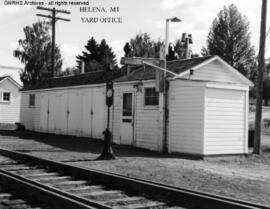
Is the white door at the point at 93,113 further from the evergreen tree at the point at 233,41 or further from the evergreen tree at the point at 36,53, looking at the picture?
the evergreen tree at the point at 233,41

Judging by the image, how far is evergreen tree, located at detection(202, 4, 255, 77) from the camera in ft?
176

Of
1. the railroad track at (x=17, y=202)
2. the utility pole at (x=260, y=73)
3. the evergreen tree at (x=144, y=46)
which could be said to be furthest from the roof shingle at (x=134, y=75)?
the evergreen tree at (x=144, y=46)

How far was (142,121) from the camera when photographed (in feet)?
53.9

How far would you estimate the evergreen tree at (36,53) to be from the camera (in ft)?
143

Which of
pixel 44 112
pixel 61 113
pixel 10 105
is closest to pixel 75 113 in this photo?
pixel 61 113

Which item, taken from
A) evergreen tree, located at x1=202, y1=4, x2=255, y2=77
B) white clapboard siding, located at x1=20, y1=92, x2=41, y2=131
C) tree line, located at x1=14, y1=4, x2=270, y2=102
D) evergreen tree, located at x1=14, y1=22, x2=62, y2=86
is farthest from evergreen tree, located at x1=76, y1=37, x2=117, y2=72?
white clapboard siding, located at x1=20, y1=92, x2=41, y2=131

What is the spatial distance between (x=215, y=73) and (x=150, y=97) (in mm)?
2495

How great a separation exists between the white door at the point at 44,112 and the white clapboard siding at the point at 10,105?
39.5 ft

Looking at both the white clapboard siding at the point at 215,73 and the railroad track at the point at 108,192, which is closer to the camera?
the railroad track at the point at 108,192

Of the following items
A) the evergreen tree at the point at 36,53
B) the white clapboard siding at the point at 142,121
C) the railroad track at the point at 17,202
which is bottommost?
the railroad track at the point at 17,202

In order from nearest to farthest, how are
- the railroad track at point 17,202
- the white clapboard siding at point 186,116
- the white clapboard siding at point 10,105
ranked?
the railroad track at point 17,202
the white clapboard siding at point 186,116
the white clapboard siding at point 10,105

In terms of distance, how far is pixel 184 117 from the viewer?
14.7 m

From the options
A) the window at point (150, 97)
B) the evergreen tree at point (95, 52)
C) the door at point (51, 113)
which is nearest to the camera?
the window at point (150, 97)

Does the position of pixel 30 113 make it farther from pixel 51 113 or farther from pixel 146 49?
pixel 146 49
